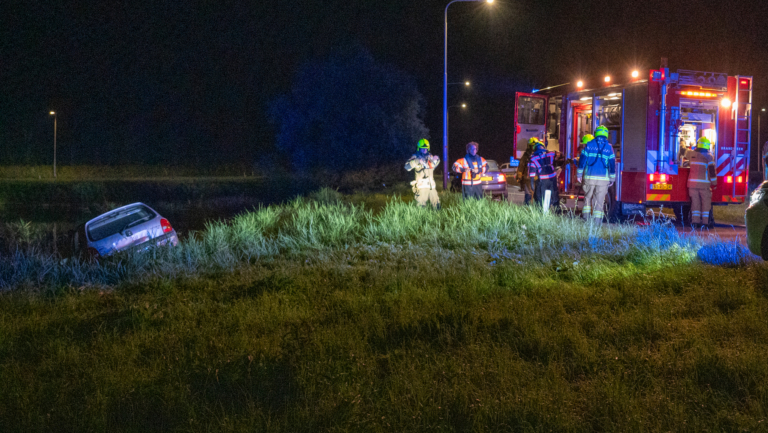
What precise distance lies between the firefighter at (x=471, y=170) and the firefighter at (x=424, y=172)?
511mm

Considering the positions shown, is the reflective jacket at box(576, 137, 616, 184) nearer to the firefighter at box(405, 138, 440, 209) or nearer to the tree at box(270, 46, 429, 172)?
the firefighter at box(405, 138, 440, 209)

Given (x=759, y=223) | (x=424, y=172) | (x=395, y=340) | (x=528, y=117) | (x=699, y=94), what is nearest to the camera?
(x=395, y=340)

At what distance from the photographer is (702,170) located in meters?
11.9

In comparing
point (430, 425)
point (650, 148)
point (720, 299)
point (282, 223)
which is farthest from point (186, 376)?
point (650, 148)

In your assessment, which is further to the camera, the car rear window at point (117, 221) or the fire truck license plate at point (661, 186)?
→ the fire truck license plate at point (661, 186)

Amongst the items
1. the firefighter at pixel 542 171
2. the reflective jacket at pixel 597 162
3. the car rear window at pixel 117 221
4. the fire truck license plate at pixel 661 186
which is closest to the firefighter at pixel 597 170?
the reflective jacket at pixel 597 162

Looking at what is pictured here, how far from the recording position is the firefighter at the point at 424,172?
12.1 m

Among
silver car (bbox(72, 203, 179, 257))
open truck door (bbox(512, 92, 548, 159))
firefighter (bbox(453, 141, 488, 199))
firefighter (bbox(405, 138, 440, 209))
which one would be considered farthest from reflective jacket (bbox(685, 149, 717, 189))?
silver car (bbox(72, 203, 179, 257))

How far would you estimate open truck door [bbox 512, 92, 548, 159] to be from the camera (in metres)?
15.5

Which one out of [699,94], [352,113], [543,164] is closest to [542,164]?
[543,164]

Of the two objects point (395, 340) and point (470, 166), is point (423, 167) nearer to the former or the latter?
point (470, 166)

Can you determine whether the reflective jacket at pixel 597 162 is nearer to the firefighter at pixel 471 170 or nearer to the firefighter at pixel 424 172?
the firefighter at pixel 471 170

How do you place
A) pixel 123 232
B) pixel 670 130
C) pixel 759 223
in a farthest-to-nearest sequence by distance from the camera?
pixel 670 130, pixel 123 232, pixel 759 223

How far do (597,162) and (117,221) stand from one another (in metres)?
8.68
